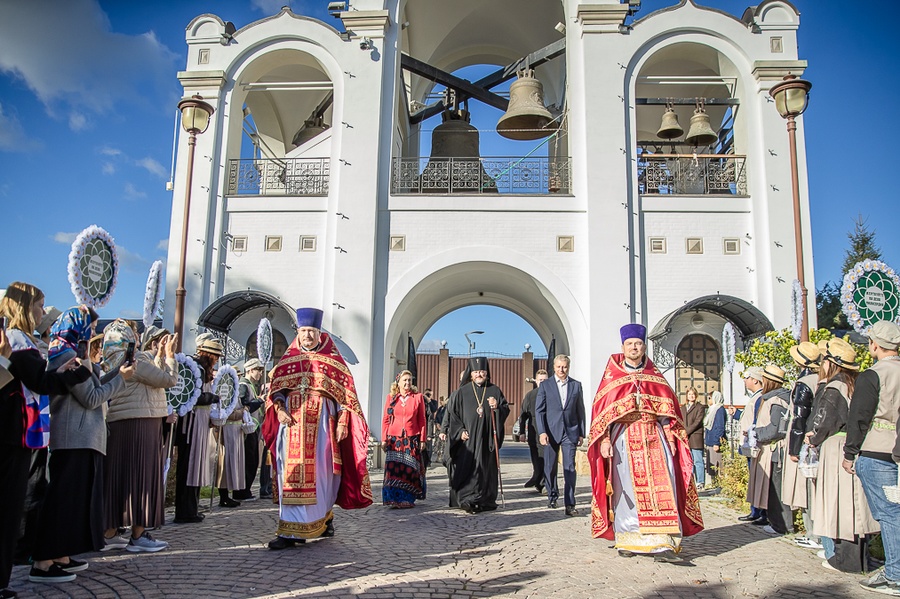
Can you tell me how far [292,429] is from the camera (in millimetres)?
6570

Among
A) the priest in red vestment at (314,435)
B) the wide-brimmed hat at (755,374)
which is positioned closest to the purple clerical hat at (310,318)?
the priest in red vestment at (314,435)

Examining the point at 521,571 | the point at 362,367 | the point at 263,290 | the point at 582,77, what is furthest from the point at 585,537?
the point at 582,77

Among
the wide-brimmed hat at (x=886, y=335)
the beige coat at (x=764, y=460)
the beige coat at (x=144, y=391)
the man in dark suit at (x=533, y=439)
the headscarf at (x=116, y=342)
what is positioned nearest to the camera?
the wide-brimmed hat at (x=886, y=335)

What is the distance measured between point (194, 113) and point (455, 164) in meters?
5.60

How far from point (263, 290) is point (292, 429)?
8.47 m

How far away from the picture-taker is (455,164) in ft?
50.3

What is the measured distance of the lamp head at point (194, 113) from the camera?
11852mm

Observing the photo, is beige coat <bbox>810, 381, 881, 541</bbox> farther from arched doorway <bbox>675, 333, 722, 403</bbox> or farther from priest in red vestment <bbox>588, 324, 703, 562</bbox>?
arched doorway <bbox>675, 333, 722, 403</bbox>

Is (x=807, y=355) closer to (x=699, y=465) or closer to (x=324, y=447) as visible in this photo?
(x=324, y=447)

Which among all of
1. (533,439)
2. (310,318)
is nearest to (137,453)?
(310,318)

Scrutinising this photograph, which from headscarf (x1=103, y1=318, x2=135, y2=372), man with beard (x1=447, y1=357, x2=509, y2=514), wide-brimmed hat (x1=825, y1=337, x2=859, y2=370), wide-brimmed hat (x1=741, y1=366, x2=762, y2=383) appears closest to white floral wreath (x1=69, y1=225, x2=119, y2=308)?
headscarf (x1=103, y1=318, x2=135, y2=372)

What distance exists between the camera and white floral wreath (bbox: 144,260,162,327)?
24.5ft

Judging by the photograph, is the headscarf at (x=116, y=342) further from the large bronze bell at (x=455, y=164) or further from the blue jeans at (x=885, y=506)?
the large bronze bell at (x=455, y=164)

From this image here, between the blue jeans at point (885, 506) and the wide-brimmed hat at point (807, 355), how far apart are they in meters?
1.50
